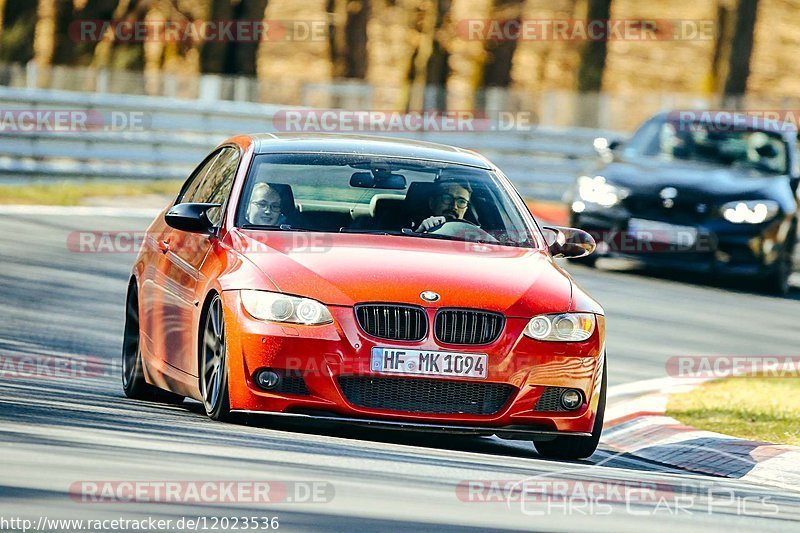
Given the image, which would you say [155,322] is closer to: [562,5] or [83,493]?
[83,493]

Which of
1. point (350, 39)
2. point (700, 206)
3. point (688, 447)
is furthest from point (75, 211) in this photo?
point (350, 39)

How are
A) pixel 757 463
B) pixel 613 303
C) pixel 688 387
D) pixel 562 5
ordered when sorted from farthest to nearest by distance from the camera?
pixel 562 5
pixel 613 303
pixel 688 387
pixel 757 463

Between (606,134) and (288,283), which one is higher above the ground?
(288,283)

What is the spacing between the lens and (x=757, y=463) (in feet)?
30.7

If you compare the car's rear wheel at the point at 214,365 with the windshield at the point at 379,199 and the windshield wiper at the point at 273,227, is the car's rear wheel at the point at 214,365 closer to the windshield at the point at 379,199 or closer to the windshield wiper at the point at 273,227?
the windshield wiper at the point at 273,227

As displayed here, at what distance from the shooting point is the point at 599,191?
19234mm

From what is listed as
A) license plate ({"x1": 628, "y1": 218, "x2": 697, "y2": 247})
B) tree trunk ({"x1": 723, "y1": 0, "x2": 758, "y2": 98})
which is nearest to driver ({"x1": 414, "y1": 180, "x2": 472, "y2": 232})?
license plate ({"x1": 628, "y1": 218, "x2": 697, "y2": 247})

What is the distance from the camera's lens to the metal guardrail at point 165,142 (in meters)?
26.0

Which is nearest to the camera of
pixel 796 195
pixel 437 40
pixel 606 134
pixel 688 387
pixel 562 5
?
pixel 688 387

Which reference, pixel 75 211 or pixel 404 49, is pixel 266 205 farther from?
pixel 404 49

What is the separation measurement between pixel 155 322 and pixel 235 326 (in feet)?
5.16

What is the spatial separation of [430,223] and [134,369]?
1.92m

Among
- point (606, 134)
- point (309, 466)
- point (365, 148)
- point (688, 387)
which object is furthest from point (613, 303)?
point (606, 134)

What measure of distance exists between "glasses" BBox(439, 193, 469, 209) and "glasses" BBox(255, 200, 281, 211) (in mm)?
890
